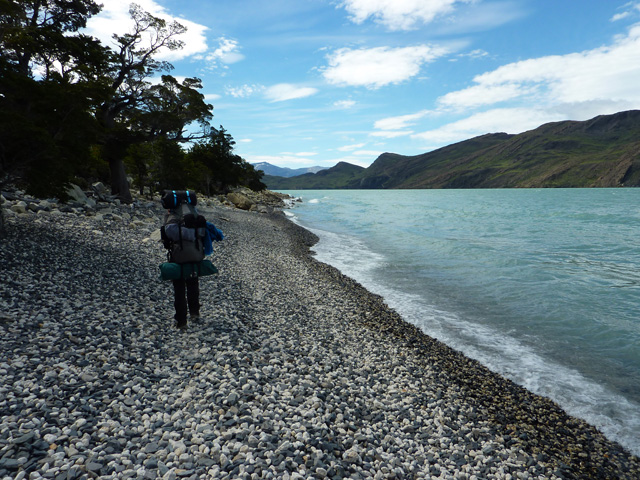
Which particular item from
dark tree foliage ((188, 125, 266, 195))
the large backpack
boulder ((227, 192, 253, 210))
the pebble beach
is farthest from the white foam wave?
dark tree foliage ((188, 125, 266, 195))

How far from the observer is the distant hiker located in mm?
9086

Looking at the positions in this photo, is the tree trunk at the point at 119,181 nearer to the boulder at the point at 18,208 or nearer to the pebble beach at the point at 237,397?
the boulder at the point at 18,208

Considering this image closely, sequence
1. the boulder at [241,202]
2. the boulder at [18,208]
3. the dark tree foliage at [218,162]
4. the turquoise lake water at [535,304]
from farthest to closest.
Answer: the dark tree foliage at [218,162] → the boulder at [241,202] → the boulder at [18,208] → the turquoise lake water at [535,304]

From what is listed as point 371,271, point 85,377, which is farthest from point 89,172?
point 85,377

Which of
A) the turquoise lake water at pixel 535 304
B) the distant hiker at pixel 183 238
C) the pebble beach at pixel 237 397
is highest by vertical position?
the distant hiker at pixel 183 238

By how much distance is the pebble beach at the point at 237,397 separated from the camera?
5.24m

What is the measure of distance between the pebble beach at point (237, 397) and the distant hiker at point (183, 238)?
1.43 m

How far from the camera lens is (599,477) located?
660 cm

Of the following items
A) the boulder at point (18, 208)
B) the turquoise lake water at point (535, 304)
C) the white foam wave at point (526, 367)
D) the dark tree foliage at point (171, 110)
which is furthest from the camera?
the dark tree foliage at point (171, 110)

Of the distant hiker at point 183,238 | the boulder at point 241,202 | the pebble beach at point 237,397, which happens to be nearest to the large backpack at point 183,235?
the distant hiker at point 183,238

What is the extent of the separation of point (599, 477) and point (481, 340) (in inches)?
262

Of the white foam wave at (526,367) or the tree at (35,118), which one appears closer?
the white foam wave at (526,367)

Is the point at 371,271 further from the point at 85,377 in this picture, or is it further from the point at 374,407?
the point at 85,377

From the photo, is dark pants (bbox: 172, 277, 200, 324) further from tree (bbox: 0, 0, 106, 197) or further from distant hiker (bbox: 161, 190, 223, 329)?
tree (bbox: 0, 0, 106, 197)
